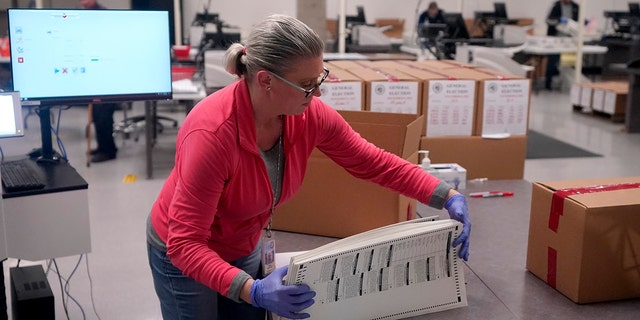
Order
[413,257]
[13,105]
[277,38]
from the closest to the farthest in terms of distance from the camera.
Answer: [277,38], [413,257], [13,105]

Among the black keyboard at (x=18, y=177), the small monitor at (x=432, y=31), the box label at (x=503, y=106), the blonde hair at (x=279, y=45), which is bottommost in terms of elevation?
the black keyboard at (x=18, y=177)

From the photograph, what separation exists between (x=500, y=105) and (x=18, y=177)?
1.77 m

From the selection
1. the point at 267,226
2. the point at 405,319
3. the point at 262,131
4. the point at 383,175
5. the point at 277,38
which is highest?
the point at 277,38

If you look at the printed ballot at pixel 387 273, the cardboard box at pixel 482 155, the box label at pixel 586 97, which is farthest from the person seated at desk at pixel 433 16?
the printed ballot at pixel 387 273

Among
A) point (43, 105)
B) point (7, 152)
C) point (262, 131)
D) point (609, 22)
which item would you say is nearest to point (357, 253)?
point (262, 131)

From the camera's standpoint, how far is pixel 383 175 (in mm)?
1656

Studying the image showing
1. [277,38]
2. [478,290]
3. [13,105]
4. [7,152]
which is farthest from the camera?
[7,152]

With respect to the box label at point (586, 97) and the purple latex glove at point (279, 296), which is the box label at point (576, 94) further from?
the purple latex glove at point (279, 296)

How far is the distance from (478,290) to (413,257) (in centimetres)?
27

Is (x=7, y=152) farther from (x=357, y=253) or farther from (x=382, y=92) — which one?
(x=357, y=253)

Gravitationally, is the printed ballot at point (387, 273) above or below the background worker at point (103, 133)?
above

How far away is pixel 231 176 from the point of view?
4.40ft

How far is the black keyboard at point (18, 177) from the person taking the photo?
2012 mm

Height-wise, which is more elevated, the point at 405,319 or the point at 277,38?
the point at 277,38
